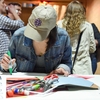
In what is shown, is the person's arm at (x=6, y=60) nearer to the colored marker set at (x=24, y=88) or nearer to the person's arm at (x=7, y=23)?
the colored marker set at (x=24, y=88)

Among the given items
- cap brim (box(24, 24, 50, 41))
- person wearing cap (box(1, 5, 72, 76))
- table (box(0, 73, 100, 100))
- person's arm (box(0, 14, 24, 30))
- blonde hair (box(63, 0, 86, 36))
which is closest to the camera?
table (box(0, 73, 100, 100))

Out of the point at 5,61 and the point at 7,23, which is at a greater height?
the point at 7,23

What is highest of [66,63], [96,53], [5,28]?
[5,28]

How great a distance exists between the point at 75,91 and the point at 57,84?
9cm

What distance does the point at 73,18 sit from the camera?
1.86 m

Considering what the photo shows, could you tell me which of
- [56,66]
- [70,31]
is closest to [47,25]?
[56,66]

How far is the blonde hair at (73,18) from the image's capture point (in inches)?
71.8

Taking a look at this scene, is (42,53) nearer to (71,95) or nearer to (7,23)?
(71,95)

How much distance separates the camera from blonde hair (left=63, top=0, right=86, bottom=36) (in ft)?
5.99

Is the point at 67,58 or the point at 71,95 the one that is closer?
the point at 71,95

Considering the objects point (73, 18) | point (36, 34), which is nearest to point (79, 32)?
point (73, 18)

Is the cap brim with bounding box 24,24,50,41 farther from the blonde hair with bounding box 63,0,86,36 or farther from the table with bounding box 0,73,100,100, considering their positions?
the blonde hair with bounding box 63,0,86,36

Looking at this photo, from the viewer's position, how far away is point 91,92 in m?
0.89

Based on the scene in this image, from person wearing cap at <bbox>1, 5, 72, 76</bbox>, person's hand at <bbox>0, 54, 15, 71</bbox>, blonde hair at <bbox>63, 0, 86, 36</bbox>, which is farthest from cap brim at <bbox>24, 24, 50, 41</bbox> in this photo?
blonde hair at <bbox>63, 0, 86, 36</bbox>
